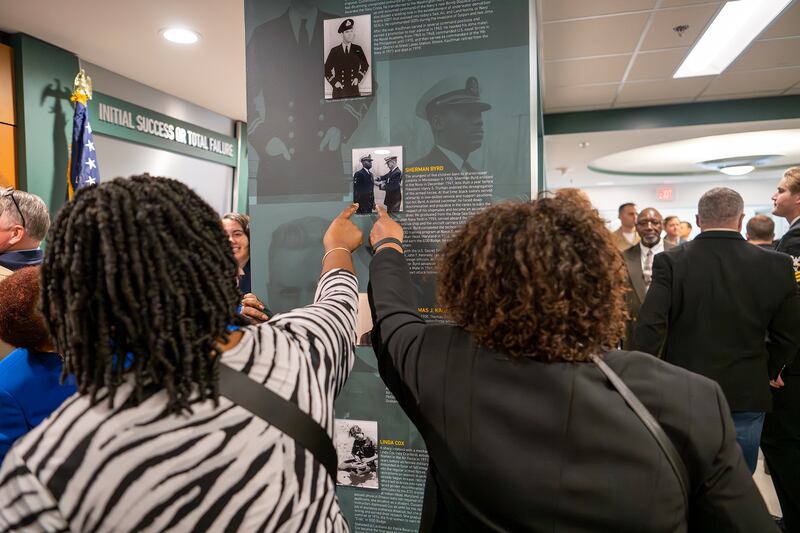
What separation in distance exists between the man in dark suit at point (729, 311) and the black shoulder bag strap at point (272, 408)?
2000mm

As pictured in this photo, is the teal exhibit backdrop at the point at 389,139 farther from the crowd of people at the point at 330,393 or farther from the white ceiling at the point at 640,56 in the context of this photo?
the white ceiling at the point at 640,56

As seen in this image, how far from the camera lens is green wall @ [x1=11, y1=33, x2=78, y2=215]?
3.64m

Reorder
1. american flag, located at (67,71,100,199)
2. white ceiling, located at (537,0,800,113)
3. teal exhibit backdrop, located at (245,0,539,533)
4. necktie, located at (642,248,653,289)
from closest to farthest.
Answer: teal exhibit backdrop, located at (245,0,539,533)
white ceiling, located at (537,0,800,113)
necktie, located at (642,248,653,289)
american flag, located at (67,71,100,199)

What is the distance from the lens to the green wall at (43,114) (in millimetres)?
3643

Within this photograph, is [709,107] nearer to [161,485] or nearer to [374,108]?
[374,108]

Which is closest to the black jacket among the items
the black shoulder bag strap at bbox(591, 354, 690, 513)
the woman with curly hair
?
the woman with curly hair

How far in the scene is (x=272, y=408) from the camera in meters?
0.77

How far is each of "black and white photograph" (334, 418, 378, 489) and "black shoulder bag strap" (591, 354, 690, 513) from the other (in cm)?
111

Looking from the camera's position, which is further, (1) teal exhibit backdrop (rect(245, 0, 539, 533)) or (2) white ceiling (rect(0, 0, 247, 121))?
(2) white ceiling (rect(0, 0, 247, 121))

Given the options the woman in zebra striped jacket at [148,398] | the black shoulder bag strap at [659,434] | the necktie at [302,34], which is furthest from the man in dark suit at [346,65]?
the black shoulder bag strap at [659,434]

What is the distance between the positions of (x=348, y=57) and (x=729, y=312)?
6.40 ft

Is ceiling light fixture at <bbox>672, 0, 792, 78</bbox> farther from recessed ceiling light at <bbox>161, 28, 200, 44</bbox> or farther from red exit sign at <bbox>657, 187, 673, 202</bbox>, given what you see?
red exit sign at <bbox>657, 187, 673, 202</bbox>

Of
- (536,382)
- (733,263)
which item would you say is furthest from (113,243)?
(733,263)

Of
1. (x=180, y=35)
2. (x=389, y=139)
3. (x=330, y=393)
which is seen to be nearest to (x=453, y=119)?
(x=389, y=139)
